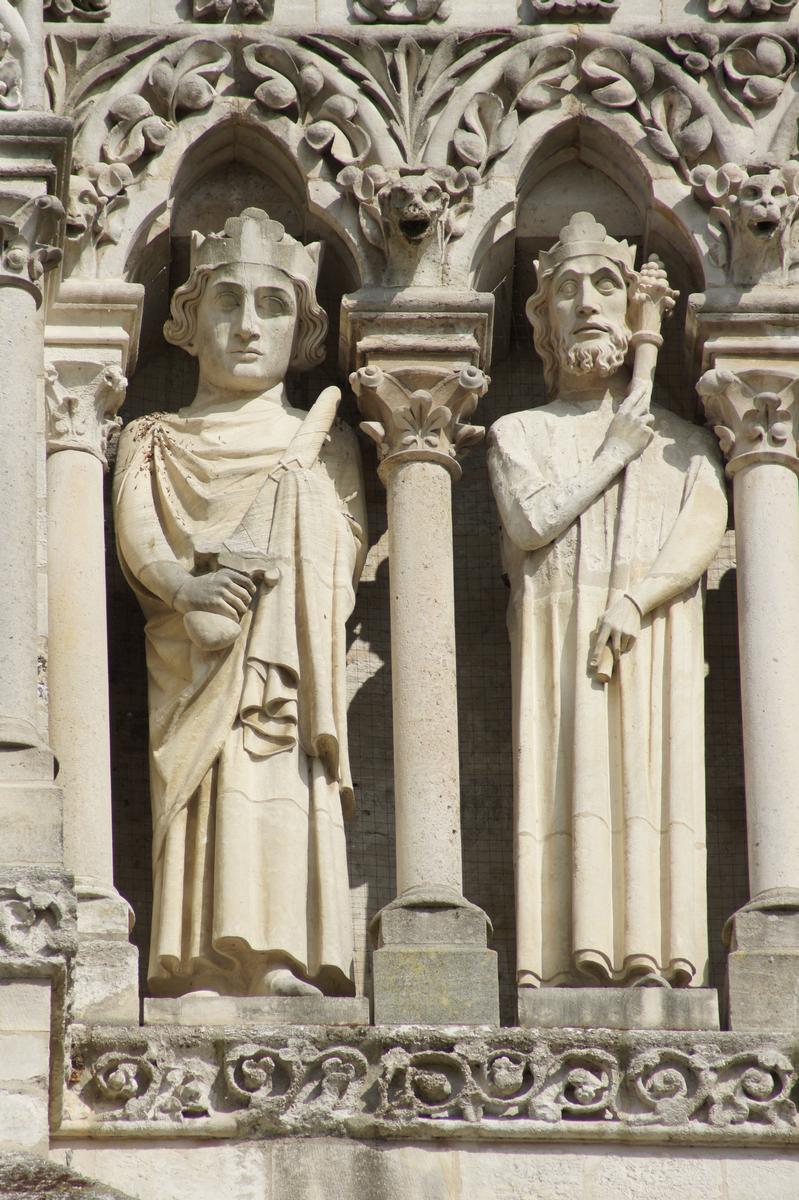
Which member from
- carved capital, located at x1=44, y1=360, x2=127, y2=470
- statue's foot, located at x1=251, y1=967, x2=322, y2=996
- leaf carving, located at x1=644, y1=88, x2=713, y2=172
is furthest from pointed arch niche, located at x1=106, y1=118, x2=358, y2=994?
leaf carving, located at x1=644, y1=88, x2=713, y2=172

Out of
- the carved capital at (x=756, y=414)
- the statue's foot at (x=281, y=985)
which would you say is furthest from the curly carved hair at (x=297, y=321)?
the statue's foot at (x=281, y=985)

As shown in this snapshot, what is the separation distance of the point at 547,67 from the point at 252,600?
2417 mm

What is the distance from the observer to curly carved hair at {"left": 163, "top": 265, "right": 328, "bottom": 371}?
14.7 m

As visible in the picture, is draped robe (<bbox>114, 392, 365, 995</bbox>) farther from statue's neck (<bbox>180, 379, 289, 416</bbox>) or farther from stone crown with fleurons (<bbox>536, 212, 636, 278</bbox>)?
stone crown with fleurons (<bbox>536, 212, 636, 278</bbox>)

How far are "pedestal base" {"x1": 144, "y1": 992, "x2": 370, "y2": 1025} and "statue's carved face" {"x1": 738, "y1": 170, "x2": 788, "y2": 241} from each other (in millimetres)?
3235

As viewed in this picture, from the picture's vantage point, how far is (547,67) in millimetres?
15008

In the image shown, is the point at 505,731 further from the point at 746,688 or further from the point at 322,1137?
the point at 322,1137

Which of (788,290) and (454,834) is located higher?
(788,290)

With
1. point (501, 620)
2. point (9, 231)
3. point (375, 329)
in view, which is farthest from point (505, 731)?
point (9, 231)

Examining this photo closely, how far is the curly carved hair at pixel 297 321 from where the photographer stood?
14711 millimetres

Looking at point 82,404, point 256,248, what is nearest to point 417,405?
point 256,248

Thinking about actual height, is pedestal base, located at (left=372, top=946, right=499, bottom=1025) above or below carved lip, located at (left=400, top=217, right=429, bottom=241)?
below

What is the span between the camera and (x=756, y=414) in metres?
14.5

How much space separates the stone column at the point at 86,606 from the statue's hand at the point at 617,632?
67.3 inches
